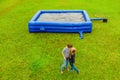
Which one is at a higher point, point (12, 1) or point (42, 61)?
point (42, 61)

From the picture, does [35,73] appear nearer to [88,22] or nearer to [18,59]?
[18,59]

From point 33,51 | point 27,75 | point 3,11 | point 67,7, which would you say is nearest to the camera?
point 27,75

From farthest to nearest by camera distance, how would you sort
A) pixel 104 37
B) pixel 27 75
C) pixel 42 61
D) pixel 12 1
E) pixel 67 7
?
pixel 12 1
pixel 67 7
pixel 104 37
pixel 42 61
pixel 27 75

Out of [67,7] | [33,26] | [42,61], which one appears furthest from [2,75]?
[67,7]

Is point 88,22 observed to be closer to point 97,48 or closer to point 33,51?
point 97,48

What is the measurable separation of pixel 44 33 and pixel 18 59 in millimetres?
4375

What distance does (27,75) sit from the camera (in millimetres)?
11359

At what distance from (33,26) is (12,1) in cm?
1370

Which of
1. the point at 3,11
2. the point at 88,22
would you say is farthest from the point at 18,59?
the point at 3,11

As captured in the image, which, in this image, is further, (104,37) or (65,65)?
(104,37)

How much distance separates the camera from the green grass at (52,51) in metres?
11.5

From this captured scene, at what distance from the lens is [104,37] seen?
16344 mm

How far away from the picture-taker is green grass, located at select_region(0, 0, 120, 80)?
37.7 ft

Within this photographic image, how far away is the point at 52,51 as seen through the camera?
1400 centimetres
